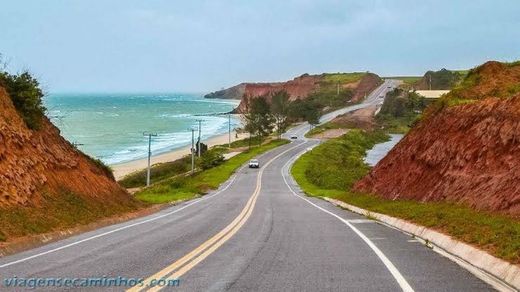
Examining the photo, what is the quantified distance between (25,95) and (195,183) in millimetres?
42031

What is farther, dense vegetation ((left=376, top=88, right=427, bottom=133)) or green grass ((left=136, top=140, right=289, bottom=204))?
dense vegetation ((left=376, top=88, right=427, bottom=133))

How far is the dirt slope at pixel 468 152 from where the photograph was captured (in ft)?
54.5

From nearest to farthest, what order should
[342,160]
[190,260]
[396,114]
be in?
1. [190,260]
2. [342,160]
3. [396,114]

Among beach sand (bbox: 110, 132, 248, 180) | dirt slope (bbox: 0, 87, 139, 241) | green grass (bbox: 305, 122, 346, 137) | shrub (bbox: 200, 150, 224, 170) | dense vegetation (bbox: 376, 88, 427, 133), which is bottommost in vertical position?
beach sand (bbox: 110, 132, 248, 180)

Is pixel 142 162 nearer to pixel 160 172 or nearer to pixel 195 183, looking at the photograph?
pixel 160 172

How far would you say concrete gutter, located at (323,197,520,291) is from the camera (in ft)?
28.1

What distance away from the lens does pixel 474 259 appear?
34.0 feet

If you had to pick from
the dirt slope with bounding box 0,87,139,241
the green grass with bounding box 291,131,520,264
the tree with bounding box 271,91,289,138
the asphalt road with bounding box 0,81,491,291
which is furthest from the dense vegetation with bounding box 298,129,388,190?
the asphalt road with bounding box 0,81,491,291

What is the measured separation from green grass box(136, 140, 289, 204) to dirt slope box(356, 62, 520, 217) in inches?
659

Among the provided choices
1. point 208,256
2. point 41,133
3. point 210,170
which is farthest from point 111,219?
point 210,170

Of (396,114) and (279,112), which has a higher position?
(279,112)

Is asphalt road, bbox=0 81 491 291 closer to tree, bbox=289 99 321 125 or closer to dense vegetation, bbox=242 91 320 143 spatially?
dense vegetation, bbox=242 91 320 143

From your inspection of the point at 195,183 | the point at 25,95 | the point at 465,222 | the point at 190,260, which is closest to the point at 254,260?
the point at 190,260

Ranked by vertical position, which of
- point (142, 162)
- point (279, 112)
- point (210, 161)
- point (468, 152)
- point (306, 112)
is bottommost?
point (142, 162)
